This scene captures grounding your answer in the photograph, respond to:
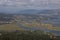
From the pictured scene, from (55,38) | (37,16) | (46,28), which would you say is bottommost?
(55,38)

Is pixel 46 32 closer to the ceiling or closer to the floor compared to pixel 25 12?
closer to the floor

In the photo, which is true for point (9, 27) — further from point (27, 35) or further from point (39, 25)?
point (39, 25)

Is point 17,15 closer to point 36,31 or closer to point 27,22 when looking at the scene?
point 27,22

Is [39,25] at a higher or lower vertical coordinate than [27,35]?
higher

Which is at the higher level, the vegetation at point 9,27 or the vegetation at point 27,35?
the vegetation at point 9,27

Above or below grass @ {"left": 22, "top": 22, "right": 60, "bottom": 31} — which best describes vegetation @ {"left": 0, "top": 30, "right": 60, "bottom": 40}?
below

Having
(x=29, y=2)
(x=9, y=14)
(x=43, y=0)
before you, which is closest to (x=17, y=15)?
(x=9, y=14)

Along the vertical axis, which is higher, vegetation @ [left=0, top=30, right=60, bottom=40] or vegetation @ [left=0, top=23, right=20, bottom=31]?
vegetation @ [left=0, top=23, right=20, bottom=31]

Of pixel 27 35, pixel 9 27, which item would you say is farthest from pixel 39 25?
pixel 9 27

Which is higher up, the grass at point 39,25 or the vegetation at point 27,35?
the grass at point 39,25

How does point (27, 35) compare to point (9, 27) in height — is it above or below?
below
